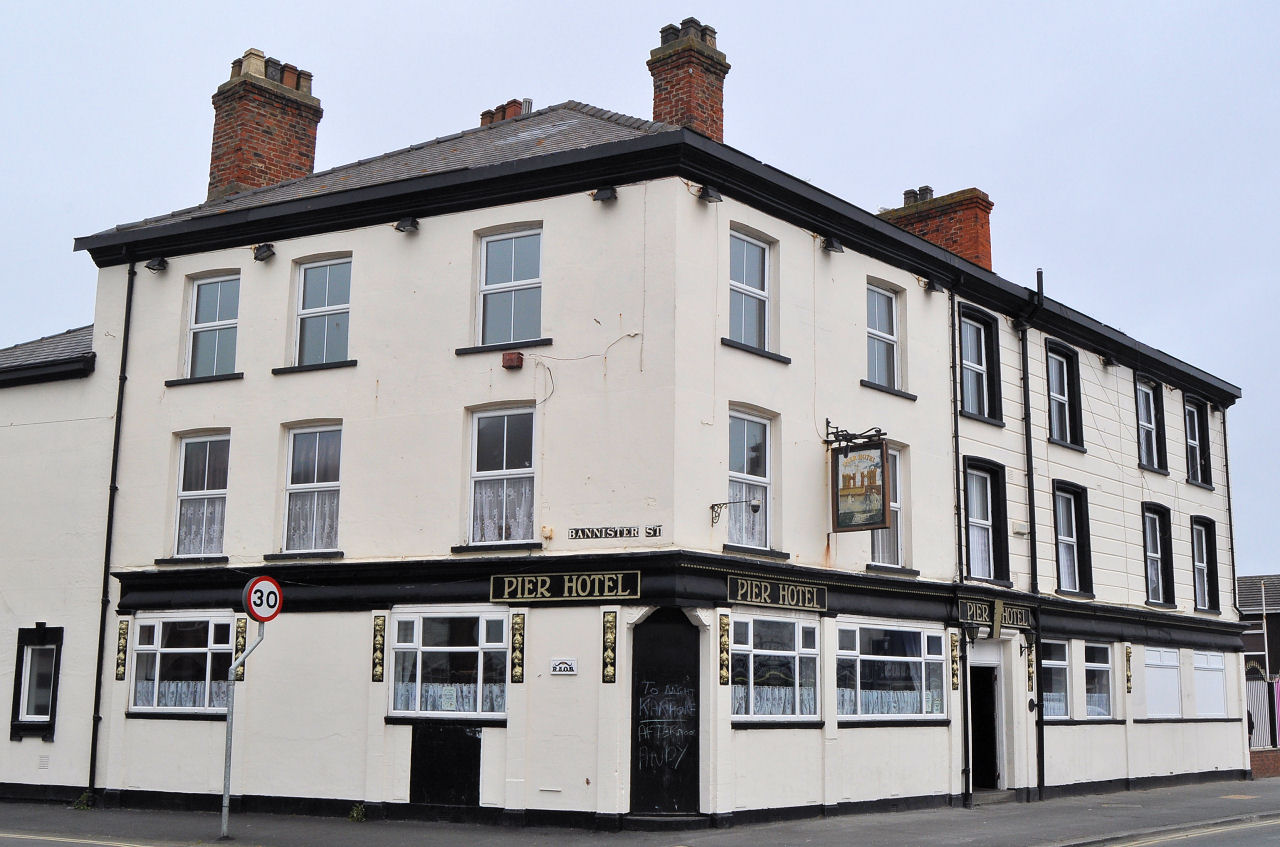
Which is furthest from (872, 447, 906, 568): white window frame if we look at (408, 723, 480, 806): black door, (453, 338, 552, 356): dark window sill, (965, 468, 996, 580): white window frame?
(408, 723, 480, 806): black door

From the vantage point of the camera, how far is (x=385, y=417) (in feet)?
68.1

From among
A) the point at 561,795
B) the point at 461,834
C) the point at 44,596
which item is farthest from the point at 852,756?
the point at 44,596

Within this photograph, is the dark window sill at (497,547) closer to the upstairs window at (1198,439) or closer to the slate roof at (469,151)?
the slate roof at (469,151)

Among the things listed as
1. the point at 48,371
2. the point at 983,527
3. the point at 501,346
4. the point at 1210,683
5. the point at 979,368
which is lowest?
the point at 1210,683

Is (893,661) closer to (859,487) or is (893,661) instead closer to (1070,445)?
(859,487)

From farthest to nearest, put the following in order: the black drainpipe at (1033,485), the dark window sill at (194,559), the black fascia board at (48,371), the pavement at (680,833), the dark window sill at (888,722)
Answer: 1. the black drainpipe at (1033,485)
2. the black fascia board at (48,371)
3. the dark window sill at (194,559)
4. the dark window sill at (888,722)
5. the pavement at (680,833)

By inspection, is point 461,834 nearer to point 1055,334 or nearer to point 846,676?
point 846,676

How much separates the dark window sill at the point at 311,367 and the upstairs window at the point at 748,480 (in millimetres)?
6083

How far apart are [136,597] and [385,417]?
212 inches

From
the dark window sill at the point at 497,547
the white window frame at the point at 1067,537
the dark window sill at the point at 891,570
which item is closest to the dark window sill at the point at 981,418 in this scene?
the white window frame at the point at 1067,537

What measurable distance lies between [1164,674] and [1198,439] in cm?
644

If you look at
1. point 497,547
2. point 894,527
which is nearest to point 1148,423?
point 894,527

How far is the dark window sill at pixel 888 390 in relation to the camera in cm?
2189

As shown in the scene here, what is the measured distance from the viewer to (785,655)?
19750 mm
